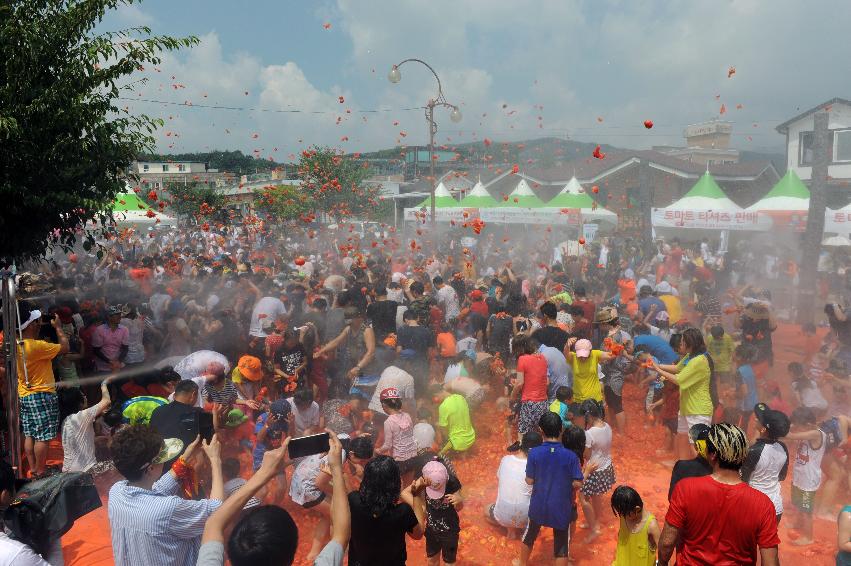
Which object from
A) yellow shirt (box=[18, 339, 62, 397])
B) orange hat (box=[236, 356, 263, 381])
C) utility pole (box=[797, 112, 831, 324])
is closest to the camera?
yellow shirt (box=[18, 339, 62, 397])

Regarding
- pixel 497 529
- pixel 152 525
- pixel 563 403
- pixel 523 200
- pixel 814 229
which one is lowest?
pixel 497 529

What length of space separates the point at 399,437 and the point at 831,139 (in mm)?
30285

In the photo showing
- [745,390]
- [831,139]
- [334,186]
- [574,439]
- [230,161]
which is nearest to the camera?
[574,439]

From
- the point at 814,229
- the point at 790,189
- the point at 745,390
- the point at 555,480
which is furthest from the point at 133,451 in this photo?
the point at 790,189

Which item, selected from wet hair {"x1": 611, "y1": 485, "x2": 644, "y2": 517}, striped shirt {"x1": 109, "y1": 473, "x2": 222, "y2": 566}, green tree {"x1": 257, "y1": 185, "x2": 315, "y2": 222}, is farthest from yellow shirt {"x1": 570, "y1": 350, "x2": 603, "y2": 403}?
green tree {"x1": 257, "y1": 185, "x2": 315, "y2": 222}

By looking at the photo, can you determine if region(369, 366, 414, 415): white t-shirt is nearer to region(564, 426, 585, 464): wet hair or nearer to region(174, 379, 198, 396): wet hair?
region(174, 379, 198, 396): wet hair

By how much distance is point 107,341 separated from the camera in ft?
24.7

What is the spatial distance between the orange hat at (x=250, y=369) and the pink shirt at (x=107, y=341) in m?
2.08

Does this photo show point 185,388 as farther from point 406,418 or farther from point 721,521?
point 721,521

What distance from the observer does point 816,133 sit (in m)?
11.6

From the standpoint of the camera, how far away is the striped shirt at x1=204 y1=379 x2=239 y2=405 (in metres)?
5.98

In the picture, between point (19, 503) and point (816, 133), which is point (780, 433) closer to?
point (19, 503)

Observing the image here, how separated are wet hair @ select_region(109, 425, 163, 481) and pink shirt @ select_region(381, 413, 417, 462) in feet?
7.72

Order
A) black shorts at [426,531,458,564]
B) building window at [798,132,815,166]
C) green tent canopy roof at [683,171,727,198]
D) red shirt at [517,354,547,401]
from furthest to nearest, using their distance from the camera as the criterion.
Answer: building window at [798,132,815,166], green tent canopy roof at [683,171,727,198], red shirt at [517,354,547,401], black shorts at [426,531,458,564]
